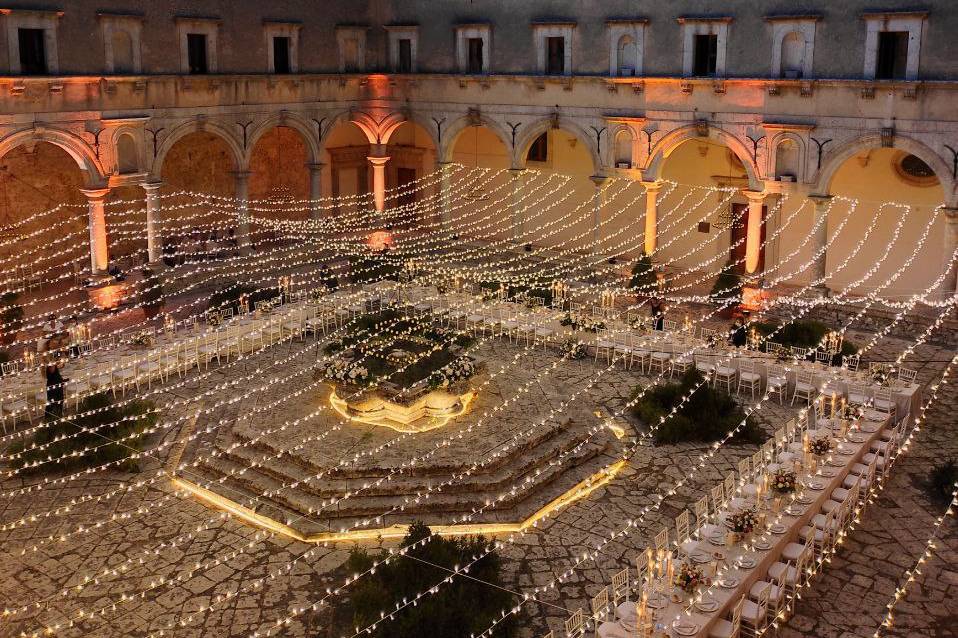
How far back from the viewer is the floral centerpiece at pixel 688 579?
9.83 m

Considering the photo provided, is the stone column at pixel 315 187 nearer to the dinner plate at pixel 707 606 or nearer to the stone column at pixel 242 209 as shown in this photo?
the stone column at pixel 242 209

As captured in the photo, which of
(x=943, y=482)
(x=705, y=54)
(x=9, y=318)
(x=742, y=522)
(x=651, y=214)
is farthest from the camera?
(x=651, y=214)

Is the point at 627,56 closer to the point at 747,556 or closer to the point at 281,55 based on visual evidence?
the point at 281,55

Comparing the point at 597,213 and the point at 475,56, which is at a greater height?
the point at 475,56

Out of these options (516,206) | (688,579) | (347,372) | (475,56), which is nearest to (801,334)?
(347,372)

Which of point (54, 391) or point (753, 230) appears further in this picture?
point (753, 230)

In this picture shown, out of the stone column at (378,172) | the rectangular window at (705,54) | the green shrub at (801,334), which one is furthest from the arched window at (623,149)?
the stone column at (378,172)

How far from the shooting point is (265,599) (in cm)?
1095

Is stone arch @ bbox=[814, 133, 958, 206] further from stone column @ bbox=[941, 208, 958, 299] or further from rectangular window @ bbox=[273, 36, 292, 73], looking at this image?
rectangular window @ bbox=[273, 36, 292, 73]

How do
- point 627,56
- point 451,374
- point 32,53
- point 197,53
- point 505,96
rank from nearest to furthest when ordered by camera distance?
point 451,374
point 32,53
point 627,56
point 197,53
point 505,96

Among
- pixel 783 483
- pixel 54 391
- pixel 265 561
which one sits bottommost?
pixel 265 561

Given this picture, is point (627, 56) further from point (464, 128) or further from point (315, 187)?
point (315, 187)

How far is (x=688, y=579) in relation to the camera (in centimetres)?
983

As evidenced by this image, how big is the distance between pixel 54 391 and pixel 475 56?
15.8 m
